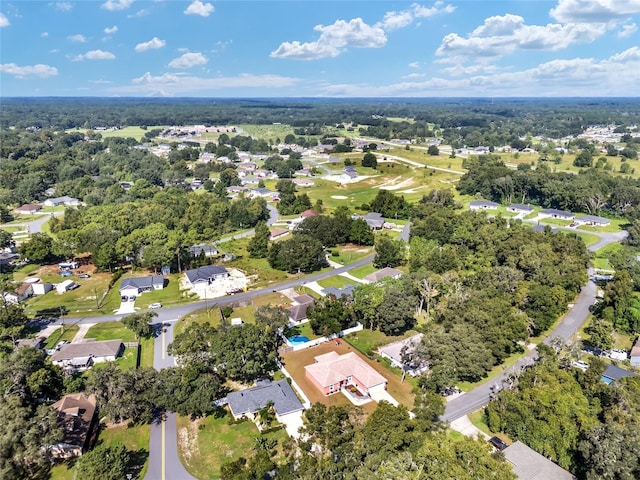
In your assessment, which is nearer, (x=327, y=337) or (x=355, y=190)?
(x=327, y=337)

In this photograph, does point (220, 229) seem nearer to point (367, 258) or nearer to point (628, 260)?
point (367, 258)

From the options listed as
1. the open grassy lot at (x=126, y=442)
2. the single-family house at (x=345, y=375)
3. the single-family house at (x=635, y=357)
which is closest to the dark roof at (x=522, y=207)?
the single-family house at (x=635, y=357)

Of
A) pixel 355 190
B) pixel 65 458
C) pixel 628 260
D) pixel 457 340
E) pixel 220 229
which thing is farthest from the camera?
pixel 355 190

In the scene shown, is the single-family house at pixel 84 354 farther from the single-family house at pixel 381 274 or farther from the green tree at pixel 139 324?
the single-family house at pixel 381 274

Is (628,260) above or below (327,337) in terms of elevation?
above

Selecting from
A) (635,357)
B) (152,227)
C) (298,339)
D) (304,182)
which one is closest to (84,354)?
(298,339)

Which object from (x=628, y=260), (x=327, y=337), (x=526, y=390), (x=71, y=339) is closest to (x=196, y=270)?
(x=71, y=339)

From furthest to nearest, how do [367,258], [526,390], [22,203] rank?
[22,203]
[367,258]
[526,390]
